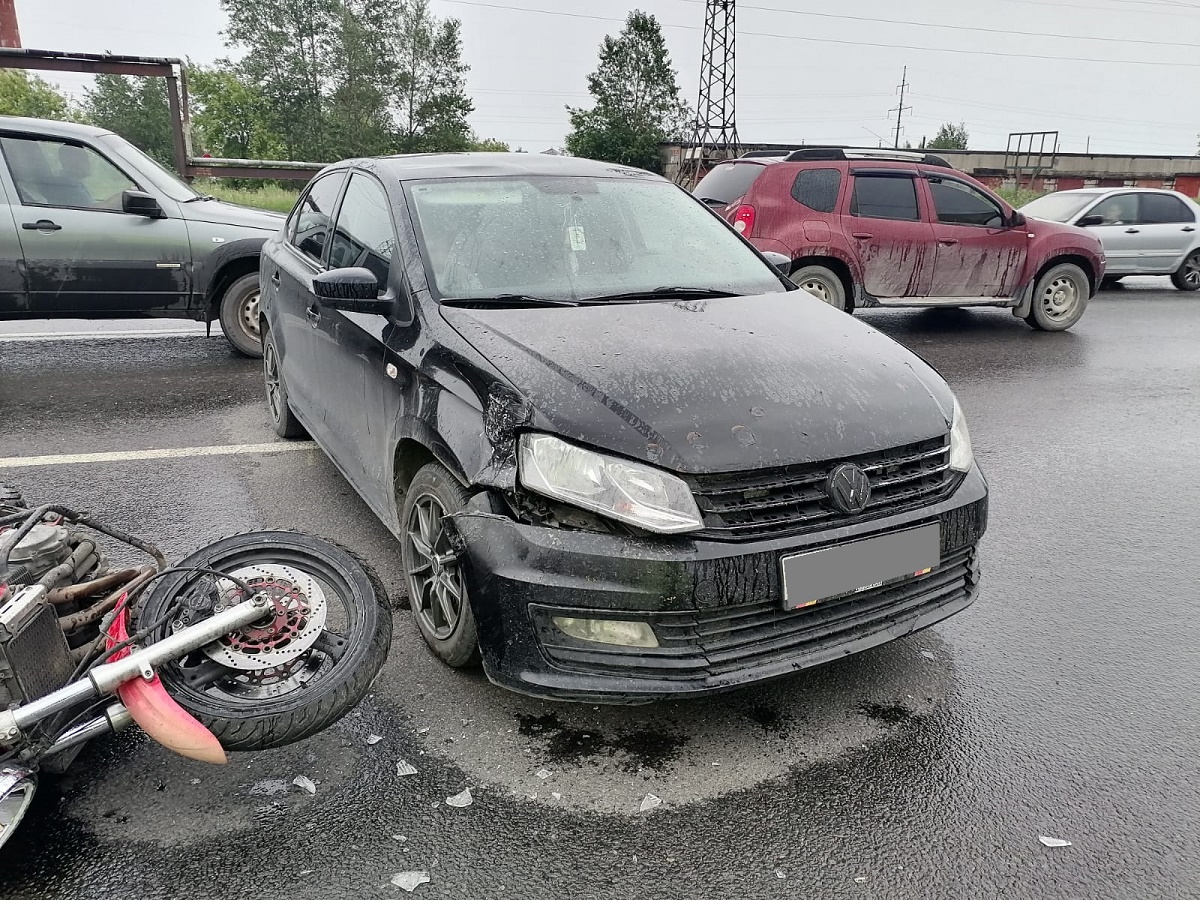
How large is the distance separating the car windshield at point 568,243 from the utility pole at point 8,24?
72.8ft

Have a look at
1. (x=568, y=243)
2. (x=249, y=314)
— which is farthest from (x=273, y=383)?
(x=568, y=243)

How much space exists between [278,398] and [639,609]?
374 centimetres

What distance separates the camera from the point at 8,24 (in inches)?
814

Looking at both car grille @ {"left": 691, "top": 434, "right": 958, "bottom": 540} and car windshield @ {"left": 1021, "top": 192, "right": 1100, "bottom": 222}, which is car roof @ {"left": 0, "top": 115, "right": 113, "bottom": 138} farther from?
car windshield @ {"left": 1021, "top": 192, "right": 1100, "bottom": 222}

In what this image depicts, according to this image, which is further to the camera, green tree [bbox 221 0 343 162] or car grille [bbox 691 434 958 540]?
green tree [bbox 221 0 343 162]

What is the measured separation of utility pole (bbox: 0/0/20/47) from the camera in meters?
20.2

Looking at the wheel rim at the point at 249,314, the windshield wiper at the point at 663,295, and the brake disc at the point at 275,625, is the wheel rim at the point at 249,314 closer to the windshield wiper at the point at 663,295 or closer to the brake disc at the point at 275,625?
the windshield wiper at the point at 663,295

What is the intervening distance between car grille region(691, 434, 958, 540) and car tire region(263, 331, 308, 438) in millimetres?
3390

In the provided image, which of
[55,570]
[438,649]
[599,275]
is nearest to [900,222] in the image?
[599,275]

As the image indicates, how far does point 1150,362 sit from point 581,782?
A: 8134 millimetres

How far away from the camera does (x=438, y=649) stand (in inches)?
120

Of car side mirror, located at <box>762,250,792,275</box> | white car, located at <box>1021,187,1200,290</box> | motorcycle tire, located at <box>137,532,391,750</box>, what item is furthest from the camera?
white car, located at <box>1021,187,1200,290</box>

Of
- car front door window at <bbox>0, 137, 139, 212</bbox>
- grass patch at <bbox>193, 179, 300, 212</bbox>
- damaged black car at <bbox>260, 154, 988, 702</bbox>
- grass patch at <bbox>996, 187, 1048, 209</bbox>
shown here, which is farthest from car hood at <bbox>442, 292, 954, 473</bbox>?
grass patch at <bbox>996, 187, 1048, 209</bbox>

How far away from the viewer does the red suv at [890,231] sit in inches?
348
